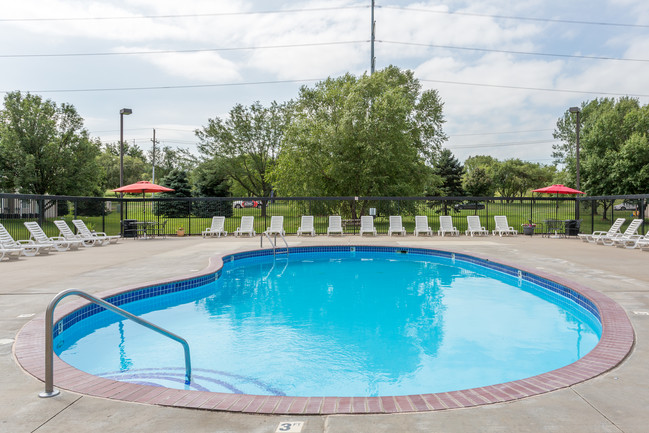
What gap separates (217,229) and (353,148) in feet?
26.8

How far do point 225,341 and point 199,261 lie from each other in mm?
4866

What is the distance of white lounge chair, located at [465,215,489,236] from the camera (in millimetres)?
17406

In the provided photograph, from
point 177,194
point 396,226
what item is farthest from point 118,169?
point 396,226

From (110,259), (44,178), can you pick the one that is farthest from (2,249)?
(44,178)

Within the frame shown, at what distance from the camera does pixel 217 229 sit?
17266 mm

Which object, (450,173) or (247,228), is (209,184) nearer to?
(247,228)

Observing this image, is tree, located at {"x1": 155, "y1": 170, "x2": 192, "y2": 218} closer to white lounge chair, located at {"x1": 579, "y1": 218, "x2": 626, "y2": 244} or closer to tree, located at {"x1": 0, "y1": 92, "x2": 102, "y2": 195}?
tree, located at {"x1": 0, "y1": 92, "x2": 102, "y2": 195}

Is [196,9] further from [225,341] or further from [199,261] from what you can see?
[225,341]

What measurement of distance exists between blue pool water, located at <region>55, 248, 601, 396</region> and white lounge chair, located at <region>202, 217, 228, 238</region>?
847 centimetres

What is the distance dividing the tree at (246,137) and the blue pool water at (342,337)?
27.2 meters

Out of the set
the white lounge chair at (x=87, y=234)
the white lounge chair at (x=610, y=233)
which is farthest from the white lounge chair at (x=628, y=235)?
the white lounge chair at (x=87, y=234)

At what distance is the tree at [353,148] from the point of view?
20.7m

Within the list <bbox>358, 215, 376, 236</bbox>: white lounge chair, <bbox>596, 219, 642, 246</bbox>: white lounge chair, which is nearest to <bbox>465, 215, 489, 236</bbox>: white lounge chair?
<bbox>358, 215, 376, 236</bbox>: white lounge chair

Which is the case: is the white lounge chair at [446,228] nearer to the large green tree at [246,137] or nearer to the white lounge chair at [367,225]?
the white lounge chair at [367,225]
